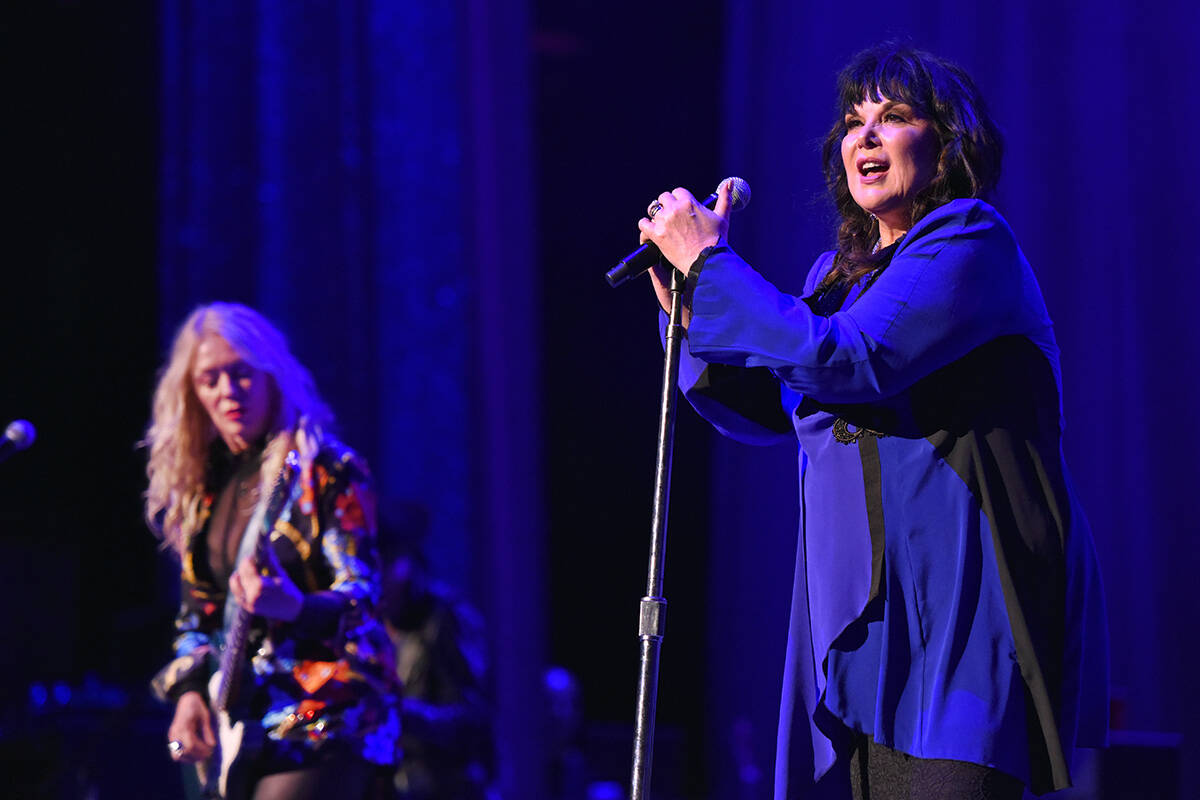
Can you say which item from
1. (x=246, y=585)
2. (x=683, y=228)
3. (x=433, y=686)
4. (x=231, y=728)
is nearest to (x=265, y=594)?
(x=246, y=585)

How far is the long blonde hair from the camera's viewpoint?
2445mm

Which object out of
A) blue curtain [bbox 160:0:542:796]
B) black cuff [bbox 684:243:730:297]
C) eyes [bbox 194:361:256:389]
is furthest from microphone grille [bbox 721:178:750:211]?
blue curtain [bbox 160:0:542:796]

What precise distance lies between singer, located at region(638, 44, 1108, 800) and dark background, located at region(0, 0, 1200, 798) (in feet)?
8.22

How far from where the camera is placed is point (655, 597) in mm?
1388

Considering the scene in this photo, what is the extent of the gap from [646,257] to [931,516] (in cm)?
45

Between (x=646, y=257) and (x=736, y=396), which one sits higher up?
(x=646, y=257)

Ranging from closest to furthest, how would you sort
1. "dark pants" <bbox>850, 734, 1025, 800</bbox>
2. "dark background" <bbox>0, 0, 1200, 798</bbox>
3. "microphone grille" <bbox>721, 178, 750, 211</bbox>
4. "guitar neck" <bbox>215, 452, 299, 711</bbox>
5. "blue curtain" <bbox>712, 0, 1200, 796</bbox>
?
1. "dark pants" <bbox>850, 734, 1025, 800</bbox>
2. "microphone grille" <bbox>721, 178, 750, 211</bbox>
3. "guitar neck" <bbox>215, 452, 299, 711</bbox>
4. "blue curtain" <bbox>712, 0, 1200, 796</bbox>
5. "dark background" <bbox>0, 0, 1200, 798</bbox>

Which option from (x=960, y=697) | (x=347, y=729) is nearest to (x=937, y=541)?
(x=960, y=697)

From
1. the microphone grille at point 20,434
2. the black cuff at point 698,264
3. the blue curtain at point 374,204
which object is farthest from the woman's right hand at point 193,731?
the blue curtain at point 374,204

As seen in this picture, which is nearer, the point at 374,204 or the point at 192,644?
the point at 192,644

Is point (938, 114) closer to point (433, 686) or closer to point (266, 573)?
point (266, 573)

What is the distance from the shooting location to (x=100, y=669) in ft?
15.7

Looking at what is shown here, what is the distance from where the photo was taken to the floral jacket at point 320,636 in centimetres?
217

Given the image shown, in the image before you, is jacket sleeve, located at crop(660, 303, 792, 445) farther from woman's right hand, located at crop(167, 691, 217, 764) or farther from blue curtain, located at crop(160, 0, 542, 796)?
blue curtain, located at crop(160, 0, 542, 796)
